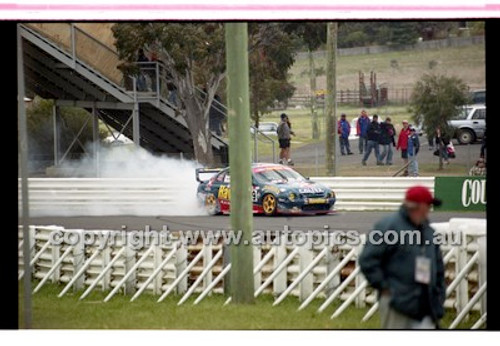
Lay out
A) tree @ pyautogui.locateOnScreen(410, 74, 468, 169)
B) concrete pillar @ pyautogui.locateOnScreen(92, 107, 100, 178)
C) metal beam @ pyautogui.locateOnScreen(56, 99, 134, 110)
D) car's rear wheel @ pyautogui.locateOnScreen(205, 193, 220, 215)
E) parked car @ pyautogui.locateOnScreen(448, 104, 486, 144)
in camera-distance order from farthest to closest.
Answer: metal beam @ pyautogui.locateOnScreen(56, 99, 134, 110), concrete pillar @ pyautogui.locateOnScreen(92, 107, 100, 178), car's rear wheel @ pyautogui.locateOnScreen(205, 193, 220, 215), tree @ pyautogui.locateOnScreen(410, 74, 468, 169), parked car @ pyautogui.locateOnScreen(448, 104, 486, 144)

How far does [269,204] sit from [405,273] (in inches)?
64.2

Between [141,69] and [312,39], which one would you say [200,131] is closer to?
[141,69]

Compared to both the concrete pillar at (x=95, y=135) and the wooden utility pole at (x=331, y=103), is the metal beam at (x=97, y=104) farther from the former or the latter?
the wooden utility pole at (x=331, y=103)

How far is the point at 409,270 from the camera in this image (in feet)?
25.2

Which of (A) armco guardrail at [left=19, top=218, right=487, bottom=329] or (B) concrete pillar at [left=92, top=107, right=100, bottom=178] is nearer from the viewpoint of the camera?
(A) armco guardrail at [left=19, top=218, right=487, bottom=329]

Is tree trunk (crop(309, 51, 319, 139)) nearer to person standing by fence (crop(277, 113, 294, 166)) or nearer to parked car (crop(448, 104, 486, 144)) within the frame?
person standing by fence (crop(277, 113, 294, 166))

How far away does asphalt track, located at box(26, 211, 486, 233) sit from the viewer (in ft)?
29.4

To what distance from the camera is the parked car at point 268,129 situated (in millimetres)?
8945

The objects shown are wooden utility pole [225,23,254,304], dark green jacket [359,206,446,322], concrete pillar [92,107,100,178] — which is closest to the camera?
dark green jacket [359,206,446,322]

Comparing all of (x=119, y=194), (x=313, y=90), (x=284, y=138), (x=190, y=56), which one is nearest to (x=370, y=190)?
(x=284, y=138)

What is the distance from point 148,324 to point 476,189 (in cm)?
257

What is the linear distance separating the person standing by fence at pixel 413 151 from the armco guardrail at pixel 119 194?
19 cm

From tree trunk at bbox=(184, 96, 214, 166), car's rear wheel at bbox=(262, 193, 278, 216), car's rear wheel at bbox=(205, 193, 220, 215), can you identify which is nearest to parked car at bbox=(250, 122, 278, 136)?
tree trunk at bbox=(184, 96, 214, 166)

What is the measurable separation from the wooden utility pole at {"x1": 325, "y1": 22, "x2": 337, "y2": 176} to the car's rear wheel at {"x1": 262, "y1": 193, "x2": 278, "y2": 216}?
0.46 meters
